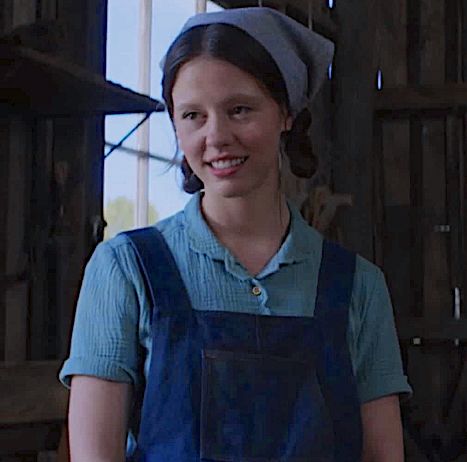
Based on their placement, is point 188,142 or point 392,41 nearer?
point 188,142

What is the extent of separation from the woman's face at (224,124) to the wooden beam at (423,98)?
4.21 metres

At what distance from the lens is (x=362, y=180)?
505 centimetres

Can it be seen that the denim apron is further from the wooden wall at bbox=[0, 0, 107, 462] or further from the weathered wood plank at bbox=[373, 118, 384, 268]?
the weathered wood plank at bbox=[373, 118, 384, 268]

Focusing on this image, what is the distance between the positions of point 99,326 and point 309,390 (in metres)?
0.25

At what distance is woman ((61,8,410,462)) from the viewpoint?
4.06ft

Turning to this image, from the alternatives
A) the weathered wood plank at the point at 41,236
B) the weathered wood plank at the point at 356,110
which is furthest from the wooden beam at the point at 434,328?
the weathered wood plank at the point at 41,236

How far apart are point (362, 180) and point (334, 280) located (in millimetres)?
3732

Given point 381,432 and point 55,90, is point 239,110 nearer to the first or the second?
point 381,432

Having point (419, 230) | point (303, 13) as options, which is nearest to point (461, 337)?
point (419, 230)

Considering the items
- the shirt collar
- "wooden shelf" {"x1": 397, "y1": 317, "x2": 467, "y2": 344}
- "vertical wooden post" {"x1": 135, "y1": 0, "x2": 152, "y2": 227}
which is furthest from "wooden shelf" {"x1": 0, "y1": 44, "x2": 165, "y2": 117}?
"wooden shelf" {"x1": 397, "y1": 317, "x2": 467, "y2": 344}

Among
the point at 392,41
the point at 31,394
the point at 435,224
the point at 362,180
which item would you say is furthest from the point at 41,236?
→ the point at 392,41

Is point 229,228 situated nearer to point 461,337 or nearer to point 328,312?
point 328,312

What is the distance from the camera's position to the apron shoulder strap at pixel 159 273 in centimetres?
126

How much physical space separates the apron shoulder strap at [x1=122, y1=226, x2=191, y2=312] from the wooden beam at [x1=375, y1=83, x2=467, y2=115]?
13.9ft
